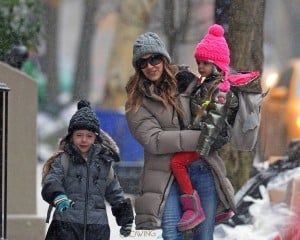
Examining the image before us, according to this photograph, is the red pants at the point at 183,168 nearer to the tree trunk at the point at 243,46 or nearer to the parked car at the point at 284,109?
the tree trunk at the point at 243,46

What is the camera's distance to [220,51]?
7438 mm

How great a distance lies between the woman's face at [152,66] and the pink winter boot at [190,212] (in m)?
0.77

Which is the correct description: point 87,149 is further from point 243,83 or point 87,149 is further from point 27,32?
point 27,32

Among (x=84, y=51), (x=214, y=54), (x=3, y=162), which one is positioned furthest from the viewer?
(x=84, y=51)

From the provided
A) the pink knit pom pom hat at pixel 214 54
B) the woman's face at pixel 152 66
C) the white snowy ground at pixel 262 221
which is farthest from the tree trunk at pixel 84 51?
the woman's face at pixel 152 66

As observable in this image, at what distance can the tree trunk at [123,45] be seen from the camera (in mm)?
23938

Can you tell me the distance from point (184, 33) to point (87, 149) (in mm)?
6372

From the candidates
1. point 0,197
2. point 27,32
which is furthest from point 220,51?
point 27,32

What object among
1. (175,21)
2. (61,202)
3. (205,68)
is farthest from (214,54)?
(175,21)

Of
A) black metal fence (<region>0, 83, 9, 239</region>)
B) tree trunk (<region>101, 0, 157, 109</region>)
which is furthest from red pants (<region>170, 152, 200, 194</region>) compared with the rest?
tree trunk (<region>101, 0, 157, 109</region>)

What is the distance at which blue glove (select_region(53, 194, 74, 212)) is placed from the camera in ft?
22.9

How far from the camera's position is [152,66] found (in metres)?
7.31

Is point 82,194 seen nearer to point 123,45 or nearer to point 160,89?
point 160,89

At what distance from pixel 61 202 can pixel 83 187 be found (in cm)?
22
